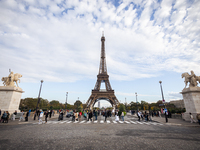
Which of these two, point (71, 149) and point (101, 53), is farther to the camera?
point (101, 53)

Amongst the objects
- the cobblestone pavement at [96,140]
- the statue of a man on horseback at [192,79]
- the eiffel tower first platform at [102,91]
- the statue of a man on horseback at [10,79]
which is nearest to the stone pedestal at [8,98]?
the statue of a man on horseback at [10,79]

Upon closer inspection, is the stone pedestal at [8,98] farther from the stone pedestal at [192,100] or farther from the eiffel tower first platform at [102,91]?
the eiffel tower first platform at [102,91]

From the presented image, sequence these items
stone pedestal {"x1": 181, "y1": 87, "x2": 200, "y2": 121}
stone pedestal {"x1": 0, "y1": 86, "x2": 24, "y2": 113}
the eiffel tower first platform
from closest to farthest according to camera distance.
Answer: stone pedestal {"x1": 181, "y1": 87, "x2": 200, "y2": 121}, stone pedestal {"x1": 0, "y1": 86, "x2": 24, "y2": 113}, the eiffel tower first platform

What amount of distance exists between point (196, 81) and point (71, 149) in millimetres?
20080

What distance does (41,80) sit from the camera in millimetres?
23109

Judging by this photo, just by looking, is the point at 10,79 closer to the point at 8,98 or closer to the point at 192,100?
the point at 8,98

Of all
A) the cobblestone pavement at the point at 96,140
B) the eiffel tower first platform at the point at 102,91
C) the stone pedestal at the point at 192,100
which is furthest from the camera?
the eiffel tower first platform at the point at 102,91

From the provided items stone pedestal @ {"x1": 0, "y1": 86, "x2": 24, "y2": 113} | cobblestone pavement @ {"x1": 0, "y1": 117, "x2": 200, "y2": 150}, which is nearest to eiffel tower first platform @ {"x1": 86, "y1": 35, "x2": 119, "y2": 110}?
stone pedestal @ {"x1": 0, "y1": 86, "x2": 24, "y2": 113}

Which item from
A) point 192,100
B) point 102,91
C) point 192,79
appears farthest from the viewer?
point 102,91

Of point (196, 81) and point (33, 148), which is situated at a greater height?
point (196, 81)

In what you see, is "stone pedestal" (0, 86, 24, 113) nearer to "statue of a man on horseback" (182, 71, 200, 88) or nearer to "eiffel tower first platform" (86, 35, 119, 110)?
"statue of a man on horseback" (182, 71, 200, 88)

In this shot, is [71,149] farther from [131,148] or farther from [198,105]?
[198,105]

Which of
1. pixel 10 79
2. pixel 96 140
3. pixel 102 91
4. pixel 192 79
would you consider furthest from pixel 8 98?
pixel 102 91

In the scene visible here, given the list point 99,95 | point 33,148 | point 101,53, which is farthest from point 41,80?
point 101,53
